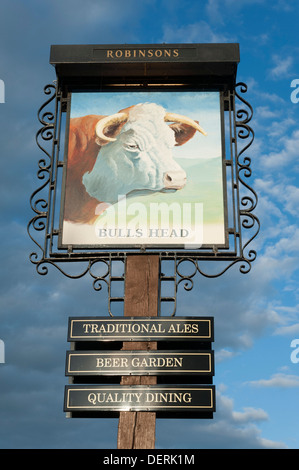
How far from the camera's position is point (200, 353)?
9.36 metres

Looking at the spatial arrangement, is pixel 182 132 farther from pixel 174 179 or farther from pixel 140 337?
pixel 140 337

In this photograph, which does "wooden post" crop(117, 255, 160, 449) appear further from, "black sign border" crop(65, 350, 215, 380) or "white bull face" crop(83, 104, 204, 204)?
"white bull face" crop(83, 104, 204, 204)

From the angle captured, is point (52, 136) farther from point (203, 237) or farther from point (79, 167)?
point (203, 237)

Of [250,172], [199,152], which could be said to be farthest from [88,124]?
[250,172]

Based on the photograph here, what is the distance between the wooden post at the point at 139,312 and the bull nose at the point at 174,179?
3.90ft

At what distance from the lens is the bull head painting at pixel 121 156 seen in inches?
418

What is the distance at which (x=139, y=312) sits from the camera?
31.7ft

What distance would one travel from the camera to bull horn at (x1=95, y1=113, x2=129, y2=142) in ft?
36.2

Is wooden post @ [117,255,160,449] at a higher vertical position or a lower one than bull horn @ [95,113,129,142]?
lower

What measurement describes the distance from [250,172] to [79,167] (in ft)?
8.23

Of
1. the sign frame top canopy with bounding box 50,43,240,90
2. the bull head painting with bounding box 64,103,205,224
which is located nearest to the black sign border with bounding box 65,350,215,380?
the bull head painting with bounding box 64,103,205,224

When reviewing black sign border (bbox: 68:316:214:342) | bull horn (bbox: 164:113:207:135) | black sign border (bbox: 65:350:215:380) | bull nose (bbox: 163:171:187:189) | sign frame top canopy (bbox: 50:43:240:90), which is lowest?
black sign border (bbox: 65:350:215:380)

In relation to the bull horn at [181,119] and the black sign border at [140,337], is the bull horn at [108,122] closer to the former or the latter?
the bull horn at [181,119]
